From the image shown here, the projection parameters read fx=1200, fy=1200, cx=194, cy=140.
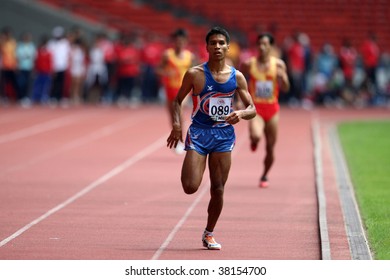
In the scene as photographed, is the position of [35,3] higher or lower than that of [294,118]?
higher

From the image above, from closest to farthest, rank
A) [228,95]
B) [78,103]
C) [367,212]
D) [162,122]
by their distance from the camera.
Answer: [228,95] → [367,212] → [162,122] → [78,103]

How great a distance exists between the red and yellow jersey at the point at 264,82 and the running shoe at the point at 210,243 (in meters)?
6.19

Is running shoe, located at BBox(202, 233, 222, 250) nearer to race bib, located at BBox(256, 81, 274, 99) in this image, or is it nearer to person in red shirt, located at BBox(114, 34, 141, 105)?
race bib, located at BBox(256, 81, 274, 99)

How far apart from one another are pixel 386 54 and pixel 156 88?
732 centimetres

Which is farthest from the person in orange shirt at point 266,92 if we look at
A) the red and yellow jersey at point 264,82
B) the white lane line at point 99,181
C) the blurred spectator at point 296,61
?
the blurred spectator at point 296,61

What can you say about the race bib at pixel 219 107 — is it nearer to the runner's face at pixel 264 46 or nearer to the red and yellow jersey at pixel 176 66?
the runner's face at pixel 264 46

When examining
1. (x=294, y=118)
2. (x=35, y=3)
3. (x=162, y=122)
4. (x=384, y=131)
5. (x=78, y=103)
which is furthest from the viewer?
(x=35, y=3)

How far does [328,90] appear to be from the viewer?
36656 mm

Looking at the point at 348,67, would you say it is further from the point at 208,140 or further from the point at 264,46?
the point at 208,140

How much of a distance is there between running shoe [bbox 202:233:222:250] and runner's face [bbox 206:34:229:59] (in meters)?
1.73

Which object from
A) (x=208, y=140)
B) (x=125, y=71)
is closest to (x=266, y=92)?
(x=208, y=140)

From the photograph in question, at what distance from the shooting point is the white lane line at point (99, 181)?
12.8m

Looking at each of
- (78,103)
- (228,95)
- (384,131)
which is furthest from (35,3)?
(228,95)

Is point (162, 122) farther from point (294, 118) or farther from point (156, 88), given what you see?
point (156, 88)
